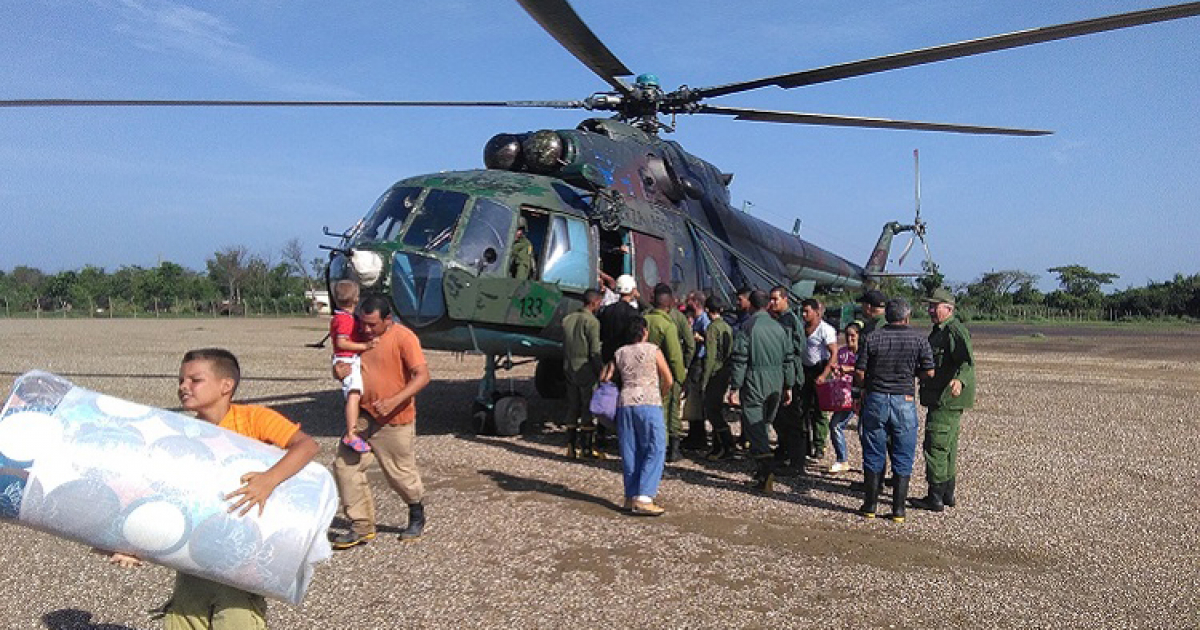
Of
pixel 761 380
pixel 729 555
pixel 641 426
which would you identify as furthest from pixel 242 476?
pixel 761 380

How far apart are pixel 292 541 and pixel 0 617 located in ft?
9.23

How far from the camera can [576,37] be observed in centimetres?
863

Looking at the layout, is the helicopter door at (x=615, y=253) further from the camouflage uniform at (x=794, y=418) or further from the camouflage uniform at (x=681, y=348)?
the camouflage uniform at (x=794, y=418)

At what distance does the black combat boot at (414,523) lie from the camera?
534 centimetres

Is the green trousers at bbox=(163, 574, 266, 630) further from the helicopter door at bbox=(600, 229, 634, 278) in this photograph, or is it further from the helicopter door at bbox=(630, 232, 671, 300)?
the helicopter door at bbox=(630, 232, 671, 300)

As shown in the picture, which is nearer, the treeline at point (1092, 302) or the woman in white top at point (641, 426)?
the woman in white top at point (641, 426)

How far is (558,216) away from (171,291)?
63815 millimetres

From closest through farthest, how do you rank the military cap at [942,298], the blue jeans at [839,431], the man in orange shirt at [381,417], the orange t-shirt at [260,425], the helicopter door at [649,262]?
1. the orange t-shirt at [260,425]
2. the man in orange shirt at [381,417]
3. the military cap at [942,298]
4. the blue jeans at [839,431]
5. the helicopter door at [649,262]

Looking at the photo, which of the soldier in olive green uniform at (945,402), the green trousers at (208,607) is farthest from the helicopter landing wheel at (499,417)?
the green trousers at (208,607)

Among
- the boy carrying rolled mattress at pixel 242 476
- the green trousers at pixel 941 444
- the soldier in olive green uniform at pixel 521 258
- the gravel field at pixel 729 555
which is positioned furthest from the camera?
the soldier in olive green uniform at pixel 521 258

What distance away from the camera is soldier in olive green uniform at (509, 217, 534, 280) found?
8581mm

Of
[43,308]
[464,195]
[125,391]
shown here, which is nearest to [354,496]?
[464,195]

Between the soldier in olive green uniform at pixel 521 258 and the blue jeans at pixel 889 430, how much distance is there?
394 centimetres

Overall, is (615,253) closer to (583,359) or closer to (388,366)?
(583,359)
